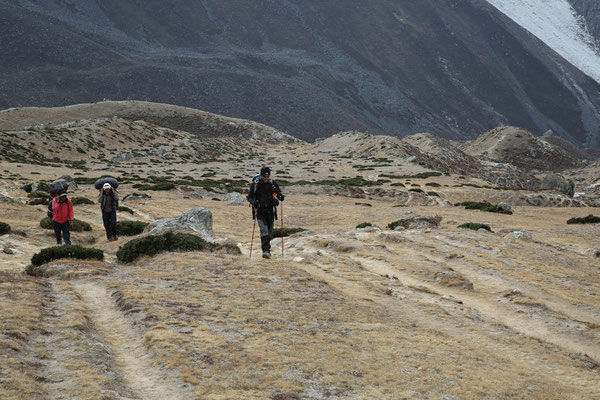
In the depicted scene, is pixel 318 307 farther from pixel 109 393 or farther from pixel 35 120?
pixel 35 120

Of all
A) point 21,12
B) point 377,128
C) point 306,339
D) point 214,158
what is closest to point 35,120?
point 214,158

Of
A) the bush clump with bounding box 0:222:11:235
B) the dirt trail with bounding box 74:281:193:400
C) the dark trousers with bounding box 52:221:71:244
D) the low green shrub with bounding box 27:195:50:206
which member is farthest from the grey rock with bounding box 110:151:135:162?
the dirt trail with bounding box 74:281:193:400

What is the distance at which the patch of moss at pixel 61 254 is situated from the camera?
11.7 meters

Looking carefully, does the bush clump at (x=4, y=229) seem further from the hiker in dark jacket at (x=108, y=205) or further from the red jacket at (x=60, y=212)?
the hiker in dark jacket at (x=108, y=205)

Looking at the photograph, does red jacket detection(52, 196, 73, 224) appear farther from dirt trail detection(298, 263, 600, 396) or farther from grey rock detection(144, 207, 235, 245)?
dirt trail detection(298, 263, 600, 396)

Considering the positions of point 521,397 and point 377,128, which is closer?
point 521,397

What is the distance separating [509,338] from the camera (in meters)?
9.03

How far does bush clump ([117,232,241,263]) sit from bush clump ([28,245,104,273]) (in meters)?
0.77

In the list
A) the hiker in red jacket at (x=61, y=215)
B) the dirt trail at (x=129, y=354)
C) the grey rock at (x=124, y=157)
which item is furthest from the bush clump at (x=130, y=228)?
the grey rock at (x=124, y=157)

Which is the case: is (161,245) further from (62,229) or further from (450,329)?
(450,329)

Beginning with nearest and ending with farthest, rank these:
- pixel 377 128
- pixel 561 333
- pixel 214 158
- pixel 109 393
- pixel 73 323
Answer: pixel 109 393, pixel 73 323, pixel 561 333, pixel 214 158, pixel 377 128

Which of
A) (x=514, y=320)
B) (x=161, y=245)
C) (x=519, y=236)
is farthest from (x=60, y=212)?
(x=519, y=236)

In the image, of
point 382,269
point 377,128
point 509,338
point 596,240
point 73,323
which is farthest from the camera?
point 377,128

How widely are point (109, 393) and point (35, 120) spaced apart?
10822 cm
